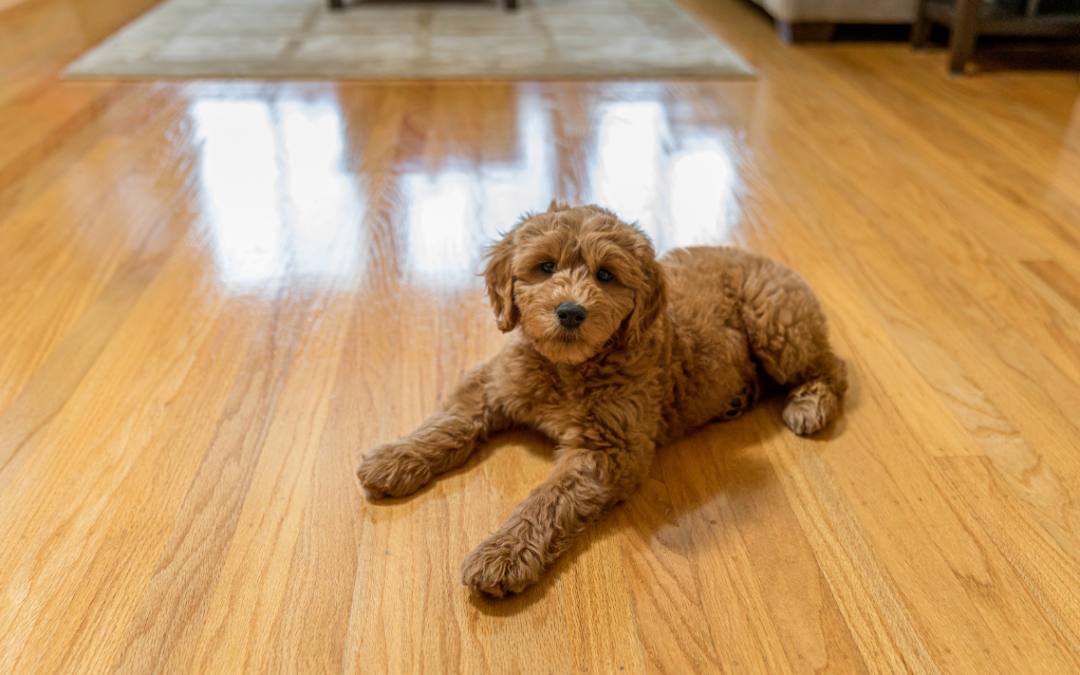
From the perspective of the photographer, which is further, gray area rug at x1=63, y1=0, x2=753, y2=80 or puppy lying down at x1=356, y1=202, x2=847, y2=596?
gray area rug at x1=63, y1=0, x2=753, y2=80

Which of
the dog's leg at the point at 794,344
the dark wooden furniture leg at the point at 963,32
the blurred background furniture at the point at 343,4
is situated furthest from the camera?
the blurred background furniture at the point at 343,4

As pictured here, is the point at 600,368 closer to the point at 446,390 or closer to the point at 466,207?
the point at 446,390

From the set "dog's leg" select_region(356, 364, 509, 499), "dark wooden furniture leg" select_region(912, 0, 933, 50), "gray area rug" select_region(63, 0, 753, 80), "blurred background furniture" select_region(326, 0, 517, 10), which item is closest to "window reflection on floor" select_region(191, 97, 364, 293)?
"gray area rug" select_region(63, 0, 753, 80)

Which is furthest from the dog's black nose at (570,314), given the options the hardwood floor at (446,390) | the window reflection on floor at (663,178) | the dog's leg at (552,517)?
the window reflection on floor at (663,178)

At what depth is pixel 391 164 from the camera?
327cm

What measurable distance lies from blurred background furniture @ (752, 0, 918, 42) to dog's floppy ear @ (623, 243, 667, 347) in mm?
4178

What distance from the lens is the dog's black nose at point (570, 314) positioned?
148 cm

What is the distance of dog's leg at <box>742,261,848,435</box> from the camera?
1.82 metres

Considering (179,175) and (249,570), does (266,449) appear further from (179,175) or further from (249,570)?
(179,175)

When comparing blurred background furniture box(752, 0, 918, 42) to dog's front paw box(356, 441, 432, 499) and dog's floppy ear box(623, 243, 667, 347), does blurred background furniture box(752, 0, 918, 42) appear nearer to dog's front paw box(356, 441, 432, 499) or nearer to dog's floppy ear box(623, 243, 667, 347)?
dog's floppy ear box(623, 243, 667, 347)

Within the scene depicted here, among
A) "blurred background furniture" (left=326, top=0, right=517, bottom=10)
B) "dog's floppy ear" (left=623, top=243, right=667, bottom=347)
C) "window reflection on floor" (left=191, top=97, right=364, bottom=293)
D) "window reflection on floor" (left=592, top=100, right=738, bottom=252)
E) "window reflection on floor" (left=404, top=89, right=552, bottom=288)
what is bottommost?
"window reflection on floor" (left=592, top=100, right=738, bottom=252)

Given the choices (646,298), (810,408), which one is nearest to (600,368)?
(646,298)

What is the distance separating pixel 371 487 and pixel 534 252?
1.97ft

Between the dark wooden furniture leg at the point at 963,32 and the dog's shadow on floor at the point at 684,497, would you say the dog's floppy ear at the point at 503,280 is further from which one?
the dark wooden furniture leg at the point at 963,32
